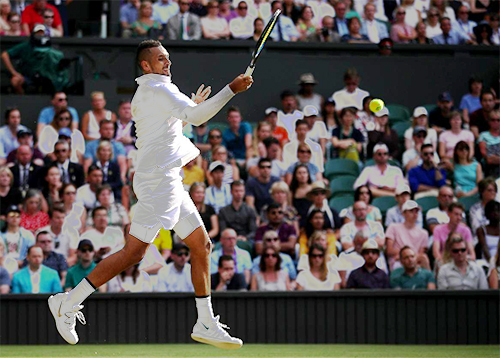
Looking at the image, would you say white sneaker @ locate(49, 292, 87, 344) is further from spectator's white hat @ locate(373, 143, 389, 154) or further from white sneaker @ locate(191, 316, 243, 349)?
spectator's white hat @ locate(373, 143, 389, 154)

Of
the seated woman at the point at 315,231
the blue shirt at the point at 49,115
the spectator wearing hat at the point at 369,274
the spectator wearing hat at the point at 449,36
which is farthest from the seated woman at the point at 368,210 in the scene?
the spectator wearing hat at the point at 449,36

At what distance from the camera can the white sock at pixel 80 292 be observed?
270 inches

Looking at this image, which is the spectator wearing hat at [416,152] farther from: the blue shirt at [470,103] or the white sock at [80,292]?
the white sock at [80,292]

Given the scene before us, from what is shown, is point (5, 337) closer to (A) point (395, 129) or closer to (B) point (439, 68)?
(A) point (395, 129)

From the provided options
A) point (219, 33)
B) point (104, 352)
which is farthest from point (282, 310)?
point (219, 33)

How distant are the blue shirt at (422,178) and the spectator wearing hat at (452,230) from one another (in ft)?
3.95

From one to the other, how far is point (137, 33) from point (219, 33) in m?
1.18

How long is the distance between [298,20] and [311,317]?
6187 millimetres

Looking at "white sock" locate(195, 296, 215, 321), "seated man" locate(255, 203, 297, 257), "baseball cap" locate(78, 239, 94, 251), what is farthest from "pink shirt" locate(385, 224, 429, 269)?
"white sock" locate(195, 296, 215, 321)

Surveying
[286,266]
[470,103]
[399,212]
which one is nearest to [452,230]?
[399,212]

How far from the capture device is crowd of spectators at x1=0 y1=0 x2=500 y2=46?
576 inches

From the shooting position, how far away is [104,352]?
890 centimetres

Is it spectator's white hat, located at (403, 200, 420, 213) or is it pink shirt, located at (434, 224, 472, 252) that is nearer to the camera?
pink shirt, located at (434, 224, 472, 252)

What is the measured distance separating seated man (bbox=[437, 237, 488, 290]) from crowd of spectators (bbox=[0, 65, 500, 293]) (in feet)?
0.04
